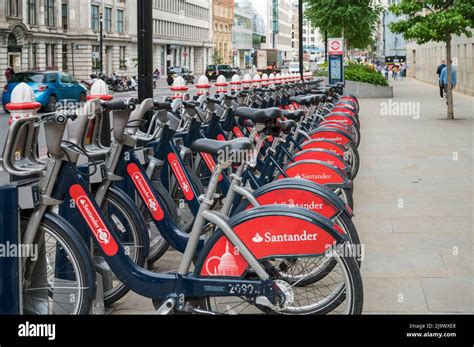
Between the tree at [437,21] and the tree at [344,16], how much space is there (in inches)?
752

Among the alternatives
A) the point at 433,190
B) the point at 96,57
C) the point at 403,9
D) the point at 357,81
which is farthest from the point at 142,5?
the point at 96,57

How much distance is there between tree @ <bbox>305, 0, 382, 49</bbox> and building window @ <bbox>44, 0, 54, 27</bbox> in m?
28.3

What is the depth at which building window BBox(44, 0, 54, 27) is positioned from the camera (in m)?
64.1

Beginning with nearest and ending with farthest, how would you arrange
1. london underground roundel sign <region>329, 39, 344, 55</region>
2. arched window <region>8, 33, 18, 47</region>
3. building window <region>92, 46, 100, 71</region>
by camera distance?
1. london underground roundel sign <region>329, 39, 344, 55</region>
2. arched window <region>8, 33, 18, 47</region>
3. building window <region>92, 46, 100, 71</region>

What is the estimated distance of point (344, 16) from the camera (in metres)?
41.4

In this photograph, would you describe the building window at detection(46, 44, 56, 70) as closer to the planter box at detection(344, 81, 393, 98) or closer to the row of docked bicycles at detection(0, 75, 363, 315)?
the planter box at detection(344, 81, 393, 98)

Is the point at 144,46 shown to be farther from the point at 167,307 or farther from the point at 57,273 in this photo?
the point at 167,307

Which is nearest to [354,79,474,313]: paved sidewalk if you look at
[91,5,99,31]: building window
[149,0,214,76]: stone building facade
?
[91,5,99,31]: building window

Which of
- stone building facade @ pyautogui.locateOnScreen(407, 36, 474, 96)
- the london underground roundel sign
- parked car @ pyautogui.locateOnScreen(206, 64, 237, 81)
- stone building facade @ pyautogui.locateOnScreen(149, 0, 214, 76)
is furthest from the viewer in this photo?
stone building facade @ pyautogui.locateOnScreen(149, 0, 214, 76)

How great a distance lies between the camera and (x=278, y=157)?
6.61m

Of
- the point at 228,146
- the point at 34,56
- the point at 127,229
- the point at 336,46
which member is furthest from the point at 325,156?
the point at 34,56

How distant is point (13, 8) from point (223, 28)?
151ft
